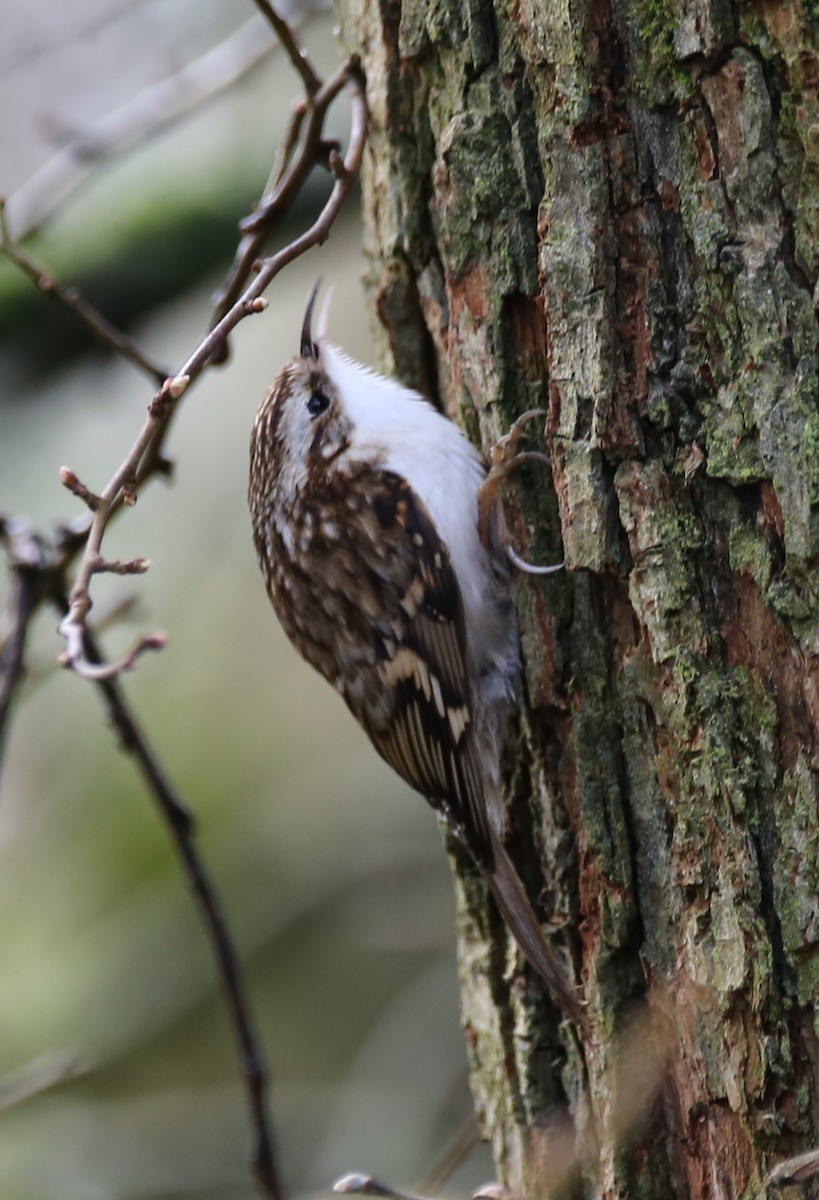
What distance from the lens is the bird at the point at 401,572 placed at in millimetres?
2008

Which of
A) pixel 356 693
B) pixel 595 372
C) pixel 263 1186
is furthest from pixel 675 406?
pixel 263 1186

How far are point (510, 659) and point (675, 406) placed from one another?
0.53m

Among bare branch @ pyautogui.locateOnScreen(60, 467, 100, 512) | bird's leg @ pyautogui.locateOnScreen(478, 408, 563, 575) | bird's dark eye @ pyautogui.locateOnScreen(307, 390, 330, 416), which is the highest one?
bird's dark eye @ pyautogui.locateOnScreen(307, 390, 330, 416)

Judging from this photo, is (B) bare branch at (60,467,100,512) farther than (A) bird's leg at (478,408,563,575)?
No

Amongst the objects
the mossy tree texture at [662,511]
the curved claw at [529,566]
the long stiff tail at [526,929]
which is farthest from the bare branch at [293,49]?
the long stiff tail at [526,929]

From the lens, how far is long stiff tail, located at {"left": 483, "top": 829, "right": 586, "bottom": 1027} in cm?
179

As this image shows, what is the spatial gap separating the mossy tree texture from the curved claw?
0.02 metres

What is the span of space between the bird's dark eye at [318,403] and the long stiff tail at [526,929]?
2.55ft

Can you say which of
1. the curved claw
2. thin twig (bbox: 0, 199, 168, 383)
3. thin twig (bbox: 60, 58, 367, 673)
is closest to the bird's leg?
the curved claw

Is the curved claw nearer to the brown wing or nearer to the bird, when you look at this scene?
the bird

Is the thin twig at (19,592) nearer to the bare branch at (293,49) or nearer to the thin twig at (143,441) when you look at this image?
the thin twig at (143,441)

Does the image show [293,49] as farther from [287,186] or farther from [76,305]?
[76,305]

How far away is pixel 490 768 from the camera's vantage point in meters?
2.01

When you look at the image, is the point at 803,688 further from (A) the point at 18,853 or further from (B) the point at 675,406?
(A) the point at 18,853
